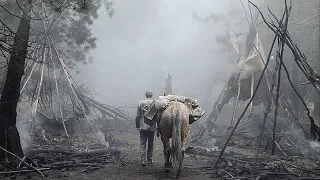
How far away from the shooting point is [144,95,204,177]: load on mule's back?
7930 millimetres

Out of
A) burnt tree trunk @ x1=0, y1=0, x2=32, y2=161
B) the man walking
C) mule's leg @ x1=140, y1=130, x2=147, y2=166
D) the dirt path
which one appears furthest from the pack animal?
burnt tree trunk @ x1=0, y1=0, x2=32, y2=161

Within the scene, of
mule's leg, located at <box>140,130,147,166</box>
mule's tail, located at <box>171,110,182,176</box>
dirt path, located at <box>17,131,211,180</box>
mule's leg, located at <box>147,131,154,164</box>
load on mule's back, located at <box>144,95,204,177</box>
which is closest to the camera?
mule's tail, located at <box>171,110,182,176</box>

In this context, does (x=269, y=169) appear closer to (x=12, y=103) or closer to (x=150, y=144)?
(x=150, y=144)

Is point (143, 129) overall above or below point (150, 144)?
above

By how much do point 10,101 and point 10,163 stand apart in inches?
61.1

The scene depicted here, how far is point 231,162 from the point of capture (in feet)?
30.2

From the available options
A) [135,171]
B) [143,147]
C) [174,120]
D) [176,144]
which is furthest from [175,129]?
[143,147]

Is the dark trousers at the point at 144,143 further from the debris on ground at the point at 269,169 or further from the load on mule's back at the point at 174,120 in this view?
the debris on ground at the point at 269,169

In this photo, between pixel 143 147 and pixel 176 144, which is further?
pixel 143 147

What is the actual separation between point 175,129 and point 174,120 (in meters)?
0.24

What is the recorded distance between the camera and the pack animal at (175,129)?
7.89 m

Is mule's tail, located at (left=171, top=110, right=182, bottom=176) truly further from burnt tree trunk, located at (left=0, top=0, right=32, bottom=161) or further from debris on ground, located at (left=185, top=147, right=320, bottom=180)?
burnt tree trunk, located at (left=0, top=0, right=32, bottom=161)

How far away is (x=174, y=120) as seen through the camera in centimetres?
815

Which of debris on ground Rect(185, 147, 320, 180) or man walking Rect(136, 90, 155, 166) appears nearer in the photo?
debris on ground Rect(185, 147, 320, 180)
